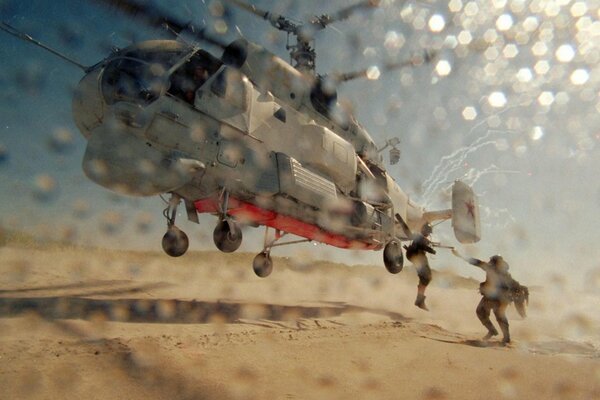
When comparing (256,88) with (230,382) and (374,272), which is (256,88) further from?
(374,272)

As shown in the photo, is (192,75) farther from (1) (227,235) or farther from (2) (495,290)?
(2) (495,290)

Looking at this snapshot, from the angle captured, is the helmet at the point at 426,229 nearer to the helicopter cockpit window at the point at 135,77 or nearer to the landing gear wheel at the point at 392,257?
the landing gear wheel at the point at 392,257

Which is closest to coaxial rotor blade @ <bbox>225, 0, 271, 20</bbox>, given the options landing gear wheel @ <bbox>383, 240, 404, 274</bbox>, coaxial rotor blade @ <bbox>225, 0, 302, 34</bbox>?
coaxial rotor blade @ <bbox>225, 0, 302, 34</bbox>

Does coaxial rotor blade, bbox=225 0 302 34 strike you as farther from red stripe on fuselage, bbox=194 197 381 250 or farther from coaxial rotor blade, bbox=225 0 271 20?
red stripe on fuselage, bbox=194 197 381 250

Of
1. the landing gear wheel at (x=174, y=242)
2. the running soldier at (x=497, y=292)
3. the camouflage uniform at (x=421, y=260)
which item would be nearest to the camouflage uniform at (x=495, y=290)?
the running soldier at (x=497, y=292)

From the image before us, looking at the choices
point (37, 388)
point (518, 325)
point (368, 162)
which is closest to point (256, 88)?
point (368, 162)

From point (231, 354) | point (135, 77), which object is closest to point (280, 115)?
point (135, 77)
